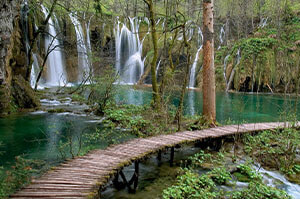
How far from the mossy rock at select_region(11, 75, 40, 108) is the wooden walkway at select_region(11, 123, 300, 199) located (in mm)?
8568

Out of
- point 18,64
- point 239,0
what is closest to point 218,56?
point 239,0

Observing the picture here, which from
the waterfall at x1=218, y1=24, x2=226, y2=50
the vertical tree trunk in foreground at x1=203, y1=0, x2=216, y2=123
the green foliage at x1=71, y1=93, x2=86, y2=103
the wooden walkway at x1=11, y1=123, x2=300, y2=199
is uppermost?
the waterfall at x1=218, y1=24, x2=226, y2=50

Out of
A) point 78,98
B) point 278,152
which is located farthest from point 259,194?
point 78,98

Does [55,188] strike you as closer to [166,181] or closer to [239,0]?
[166,181]

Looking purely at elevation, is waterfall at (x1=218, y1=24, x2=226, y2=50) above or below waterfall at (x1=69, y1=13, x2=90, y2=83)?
above

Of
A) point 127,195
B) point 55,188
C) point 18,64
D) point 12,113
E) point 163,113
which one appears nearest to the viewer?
point 55,188

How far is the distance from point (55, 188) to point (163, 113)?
5693 millimetres

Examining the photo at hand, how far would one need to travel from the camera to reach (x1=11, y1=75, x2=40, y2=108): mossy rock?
12.2 meters

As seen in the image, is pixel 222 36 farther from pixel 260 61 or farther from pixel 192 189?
pixel 192 189

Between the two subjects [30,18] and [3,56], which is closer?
[3,56]

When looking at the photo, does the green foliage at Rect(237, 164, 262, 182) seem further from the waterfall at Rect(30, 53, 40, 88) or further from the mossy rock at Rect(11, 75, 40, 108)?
the waterfall at Rect(30, 53, 40, 88)

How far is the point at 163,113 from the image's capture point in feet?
28.8

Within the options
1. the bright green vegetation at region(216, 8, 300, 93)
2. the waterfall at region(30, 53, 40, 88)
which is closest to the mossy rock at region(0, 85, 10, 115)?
the waterfall at region(30, 53, 40, 88)

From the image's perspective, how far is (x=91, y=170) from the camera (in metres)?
4.09
